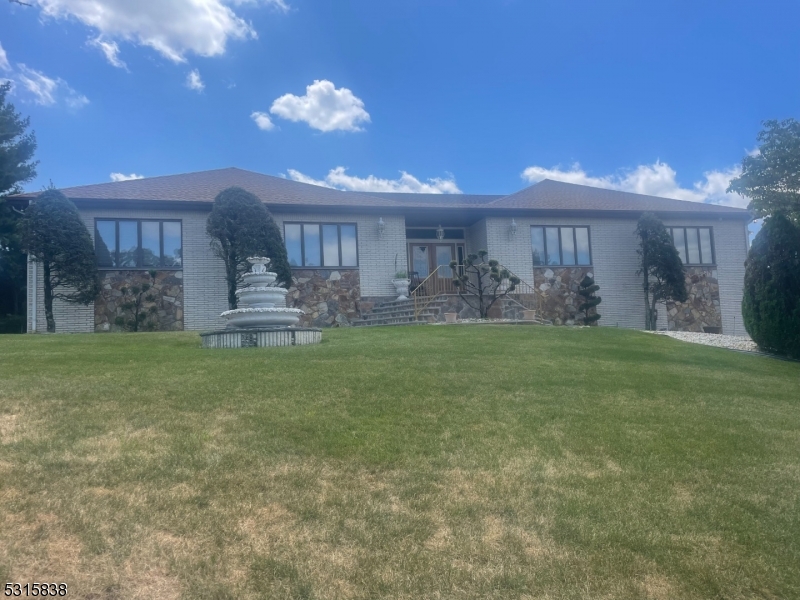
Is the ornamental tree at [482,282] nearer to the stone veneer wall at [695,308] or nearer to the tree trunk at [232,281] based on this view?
the stone veneer wall at [695,308]

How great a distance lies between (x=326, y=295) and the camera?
19375 millimetres

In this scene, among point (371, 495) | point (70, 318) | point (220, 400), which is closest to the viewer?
point (371, 495)

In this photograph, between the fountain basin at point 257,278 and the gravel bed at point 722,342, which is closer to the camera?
the fountain basin at point 257,278

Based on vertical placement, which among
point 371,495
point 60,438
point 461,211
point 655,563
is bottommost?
point 655,563

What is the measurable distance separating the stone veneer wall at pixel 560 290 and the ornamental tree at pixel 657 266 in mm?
1502

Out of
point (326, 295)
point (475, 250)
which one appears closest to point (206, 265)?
point (326, 295)

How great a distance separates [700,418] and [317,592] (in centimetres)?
A: 475

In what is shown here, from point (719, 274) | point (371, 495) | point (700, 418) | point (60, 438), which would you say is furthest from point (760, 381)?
point (719, 274)

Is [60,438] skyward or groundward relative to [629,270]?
groundward

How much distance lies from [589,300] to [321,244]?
8.54 metres

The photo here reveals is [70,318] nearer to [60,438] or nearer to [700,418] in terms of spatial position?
[60,438]

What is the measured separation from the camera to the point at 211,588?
331 cm

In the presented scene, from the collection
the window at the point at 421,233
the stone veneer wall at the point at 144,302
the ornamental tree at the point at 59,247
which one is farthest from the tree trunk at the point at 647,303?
the ornamental tree at the point at 59,247

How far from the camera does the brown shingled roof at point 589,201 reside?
21.5 meters
